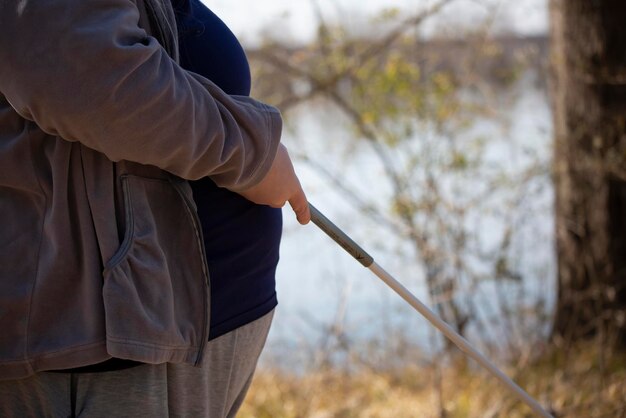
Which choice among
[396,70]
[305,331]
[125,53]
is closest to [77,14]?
[125,53]

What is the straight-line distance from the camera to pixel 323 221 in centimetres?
157

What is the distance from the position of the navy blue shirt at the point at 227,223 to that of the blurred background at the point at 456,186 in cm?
248

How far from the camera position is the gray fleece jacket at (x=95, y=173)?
109 cm

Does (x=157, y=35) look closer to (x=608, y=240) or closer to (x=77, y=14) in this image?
(x=77, y=14)

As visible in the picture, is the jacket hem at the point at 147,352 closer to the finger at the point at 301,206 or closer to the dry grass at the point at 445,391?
the finger at the point at 301,206

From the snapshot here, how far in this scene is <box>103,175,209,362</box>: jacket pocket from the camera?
1.17m

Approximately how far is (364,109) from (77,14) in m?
3.73

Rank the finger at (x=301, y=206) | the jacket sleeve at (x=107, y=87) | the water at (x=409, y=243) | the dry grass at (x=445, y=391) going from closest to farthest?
the jacket sleeve at (x=107, y=87)
the finger at (x=301, y=206)
the dry grass at (x=445, y=391)
the water at (x=409, y=243)

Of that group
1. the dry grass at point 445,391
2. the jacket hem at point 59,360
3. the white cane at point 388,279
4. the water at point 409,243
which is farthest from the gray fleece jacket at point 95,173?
the water at point 409,243

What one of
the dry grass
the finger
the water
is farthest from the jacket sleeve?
the water

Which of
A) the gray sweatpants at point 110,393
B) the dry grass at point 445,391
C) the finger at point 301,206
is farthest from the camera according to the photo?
the dry grass at point 445,391

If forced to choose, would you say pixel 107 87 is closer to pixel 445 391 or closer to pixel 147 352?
pixel 147 352

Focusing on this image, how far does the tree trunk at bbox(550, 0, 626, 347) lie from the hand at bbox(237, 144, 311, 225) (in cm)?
295

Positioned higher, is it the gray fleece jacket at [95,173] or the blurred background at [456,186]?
the gray fleece jacket at [95,173]
